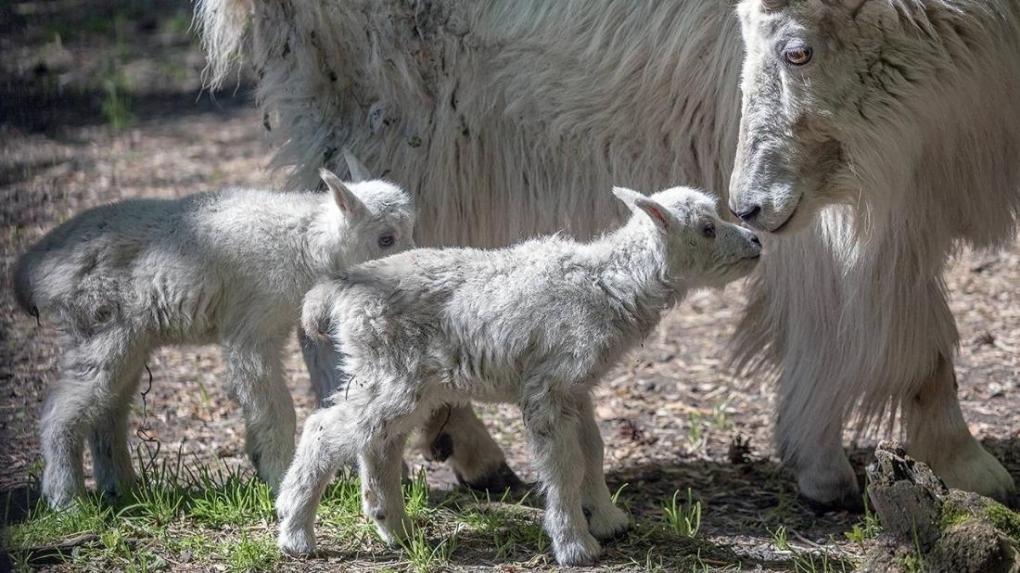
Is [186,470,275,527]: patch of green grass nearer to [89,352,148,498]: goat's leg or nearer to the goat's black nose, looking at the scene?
[89,352,148,498]: goat's leg

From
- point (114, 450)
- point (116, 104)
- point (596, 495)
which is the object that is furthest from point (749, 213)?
point (116, 104)

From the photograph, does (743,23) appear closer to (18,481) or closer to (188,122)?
(18,481)

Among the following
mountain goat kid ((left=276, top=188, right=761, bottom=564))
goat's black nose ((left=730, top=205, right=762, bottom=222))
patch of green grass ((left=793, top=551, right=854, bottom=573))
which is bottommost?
patch of green grass ((left=793, top=551, right=854, bottom=573))

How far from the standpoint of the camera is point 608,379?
23.4 ft

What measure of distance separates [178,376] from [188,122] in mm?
4471

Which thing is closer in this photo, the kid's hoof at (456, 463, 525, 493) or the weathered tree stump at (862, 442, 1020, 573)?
the weathered tree stump at (862, 442, 1020, 573)

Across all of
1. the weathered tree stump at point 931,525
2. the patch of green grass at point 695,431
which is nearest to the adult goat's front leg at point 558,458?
the weathered tree stump at point 931,525

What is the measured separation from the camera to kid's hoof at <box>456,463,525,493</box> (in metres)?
5.80

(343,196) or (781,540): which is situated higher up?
(343,196)

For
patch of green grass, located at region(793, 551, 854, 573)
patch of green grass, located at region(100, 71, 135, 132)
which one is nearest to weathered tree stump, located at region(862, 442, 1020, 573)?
patch of green grass, located at region(793, 551, 854, 573)

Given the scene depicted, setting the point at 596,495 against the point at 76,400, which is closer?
the point at 596,495

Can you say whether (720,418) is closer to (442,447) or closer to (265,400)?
(442,447)

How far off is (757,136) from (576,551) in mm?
1483

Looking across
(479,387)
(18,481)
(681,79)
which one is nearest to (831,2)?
(681,79)
